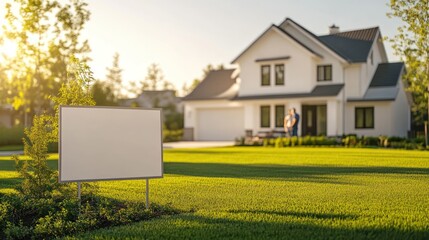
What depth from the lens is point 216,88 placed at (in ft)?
143

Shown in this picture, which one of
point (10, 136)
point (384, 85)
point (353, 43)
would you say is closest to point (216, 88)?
point (353, 43)

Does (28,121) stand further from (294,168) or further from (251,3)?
(294,168)

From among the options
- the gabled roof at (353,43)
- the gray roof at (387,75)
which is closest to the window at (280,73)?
the gabled roof at (353,43)

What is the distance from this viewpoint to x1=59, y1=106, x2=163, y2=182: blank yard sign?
313 inches

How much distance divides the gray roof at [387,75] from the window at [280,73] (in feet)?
20.6

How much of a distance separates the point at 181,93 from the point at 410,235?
108 meters

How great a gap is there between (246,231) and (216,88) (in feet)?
121

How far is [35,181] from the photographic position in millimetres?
9156

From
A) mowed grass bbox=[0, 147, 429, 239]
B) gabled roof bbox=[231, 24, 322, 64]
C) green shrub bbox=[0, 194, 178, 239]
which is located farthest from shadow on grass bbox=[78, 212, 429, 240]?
gabled roof bbox=[231, 24, 322, 64]

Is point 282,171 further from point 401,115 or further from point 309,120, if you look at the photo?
point 401,115

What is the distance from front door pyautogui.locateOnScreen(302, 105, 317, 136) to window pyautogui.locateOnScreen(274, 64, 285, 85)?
7.80 feet

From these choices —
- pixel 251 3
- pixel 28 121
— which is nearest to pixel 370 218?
pixel 251 3

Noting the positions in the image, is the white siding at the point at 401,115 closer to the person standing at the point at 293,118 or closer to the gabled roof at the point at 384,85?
the gabled roof at the point at 384,85

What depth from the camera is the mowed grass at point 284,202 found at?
6742 mm
